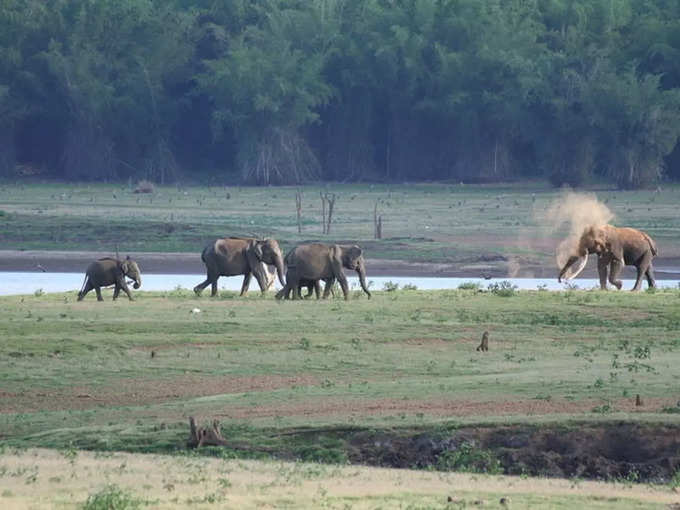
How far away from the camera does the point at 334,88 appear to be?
7869 cm

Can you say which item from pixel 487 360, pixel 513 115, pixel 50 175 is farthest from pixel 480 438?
pixel 50 175

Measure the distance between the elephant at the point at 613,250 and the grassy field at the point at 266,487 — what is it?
50.7 ft

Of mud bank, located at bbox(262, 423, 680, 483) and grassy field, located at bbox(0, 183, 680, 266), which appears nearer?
mud bank, located at bbox(262, 423, 680, 483)

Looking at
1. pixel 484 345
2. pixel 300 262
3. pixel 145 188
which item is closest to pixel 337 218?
pixel 145 188

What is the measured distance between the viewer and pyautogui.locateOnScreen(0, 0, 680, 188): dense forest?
73188 millimetres

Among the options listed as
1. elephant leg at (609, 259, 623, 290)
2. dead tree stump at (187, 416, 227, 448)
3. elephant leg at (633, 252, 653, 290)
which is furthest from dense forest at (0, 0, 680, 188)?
dead tree stump at (187, 416, 227, 448)

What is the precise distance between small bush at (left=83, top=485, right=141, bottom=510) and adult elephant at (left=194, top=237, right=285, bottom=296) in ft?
52.9

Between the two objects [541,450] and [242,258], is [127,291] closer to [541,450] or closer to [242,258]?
[242,258]

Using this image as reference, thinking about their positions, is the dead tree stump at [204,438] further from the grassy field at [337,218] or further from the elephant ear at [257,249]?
the grassy field at [337,218]

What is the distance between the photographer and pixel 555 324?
82.7ft

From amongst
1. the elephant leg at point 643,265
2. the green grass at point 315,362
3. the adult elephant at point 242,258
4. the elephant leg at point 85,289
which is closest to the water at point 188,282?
the elephant leg at point 643,265

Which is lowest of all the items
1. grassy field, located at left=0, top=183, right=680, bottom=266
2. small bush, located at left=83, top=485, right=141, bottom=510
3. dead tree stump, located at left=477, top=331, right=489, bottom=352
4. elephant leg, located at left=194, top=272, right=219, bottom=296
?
grassy field, located at left=0, top=183, right=680, bottom=266

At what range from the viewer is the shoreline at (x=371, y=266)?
40250mm

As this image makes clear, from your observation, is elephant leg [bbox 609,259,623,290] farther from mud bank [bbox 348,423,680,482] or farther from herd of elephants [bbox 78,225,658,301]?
mud bank [bbox 348,423,680,482]
